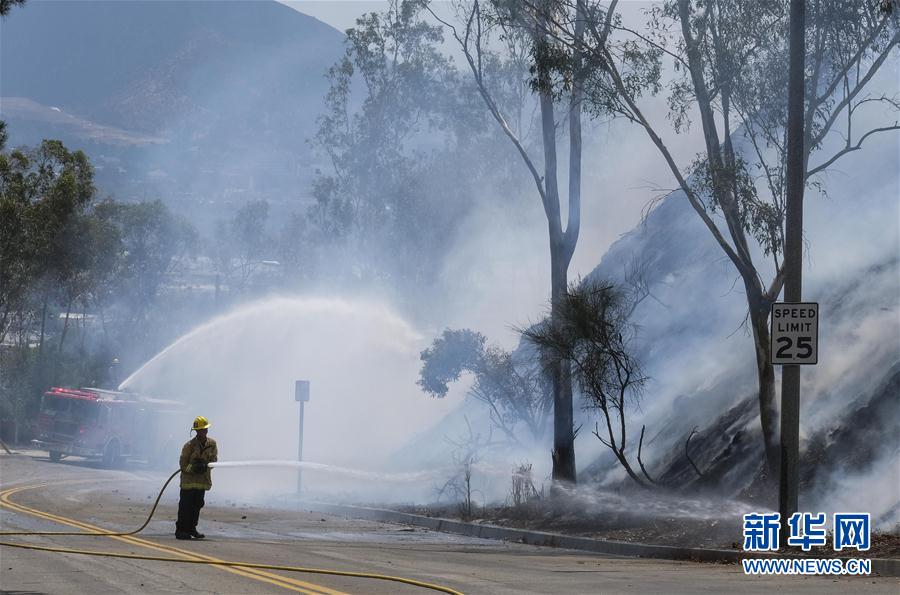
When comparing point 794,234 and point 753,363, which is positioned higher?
point 794,234

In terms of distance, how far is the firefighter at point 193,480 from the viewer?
1770 cm

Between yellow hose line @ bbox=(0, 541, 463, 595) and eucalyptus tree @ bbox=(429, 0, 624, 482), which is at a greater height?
eucalyptus tree @ bbox=(429, 0, 624, 482)

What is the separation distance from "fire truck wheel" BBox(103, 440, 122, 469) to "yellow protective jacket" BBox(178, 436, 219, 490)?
2603cm

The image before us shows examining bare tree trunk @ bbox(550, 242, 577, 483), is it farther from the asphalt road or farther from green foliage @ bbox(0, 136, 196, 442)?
green foliage @ bbox(0, 136, 196, 442)

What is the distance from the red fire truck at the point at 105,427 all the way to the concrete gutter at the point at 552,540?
57.2 ft

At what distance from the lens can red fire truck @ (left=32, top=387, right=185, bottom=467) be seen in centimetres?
4247

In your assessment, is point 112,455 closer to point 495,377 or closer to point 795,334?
point 495,377

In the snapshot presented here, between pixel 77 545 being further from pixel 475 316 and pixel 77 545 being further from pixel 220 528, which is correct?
pixel 475 316

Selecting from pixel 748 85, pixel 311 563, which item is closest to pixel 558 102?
pixel 748 85

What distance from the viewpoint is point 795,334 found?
15.9m

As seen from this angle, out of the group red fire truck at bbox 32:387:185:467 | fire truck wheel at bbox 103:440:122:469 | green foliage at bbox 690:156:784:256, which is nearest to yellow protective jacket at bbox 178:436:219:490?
green foliage at bbox 690:156:784:256

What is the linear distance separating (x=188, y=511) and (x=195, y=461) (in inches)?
26.8

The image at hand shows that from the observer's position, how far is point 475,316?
213 feet

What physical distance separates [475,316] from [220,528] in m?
45.0
